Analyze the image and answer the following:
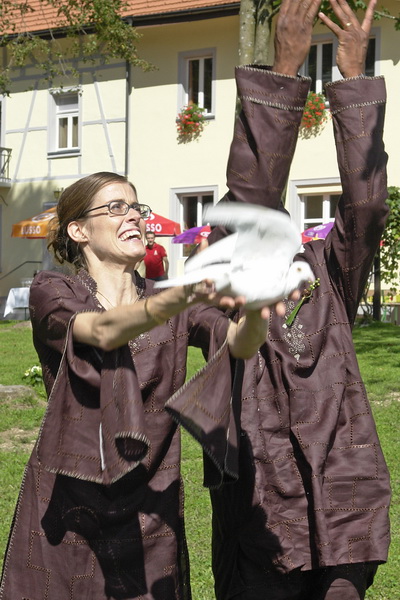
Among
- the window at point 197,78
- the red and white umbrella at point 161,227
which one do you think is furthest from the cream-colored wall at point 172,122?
the red and white umbrella at point 161,227

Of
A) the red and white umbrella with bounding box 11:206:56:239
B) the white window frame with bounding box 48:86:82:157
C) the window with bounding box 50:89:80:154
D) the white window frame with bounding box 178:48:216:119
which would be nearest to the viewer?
the red and white umbrella with bounding box 11:206:56:239

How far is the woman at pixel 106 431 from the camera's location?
7.64 ft

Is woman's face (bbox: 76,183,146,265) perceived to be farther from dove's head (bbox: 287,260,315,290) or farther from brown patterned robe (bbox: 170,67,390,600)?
dove's head (bbox: 287,260,315,290)

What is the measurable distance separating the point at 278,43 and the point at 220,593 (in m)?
1.60

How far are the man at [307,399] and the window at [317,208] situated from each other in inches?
646

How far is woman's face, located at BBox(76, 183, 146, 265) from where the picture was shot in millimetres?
2623

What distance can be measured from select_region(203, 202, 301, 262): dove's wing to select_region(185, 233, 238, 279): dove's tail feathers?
2 cm

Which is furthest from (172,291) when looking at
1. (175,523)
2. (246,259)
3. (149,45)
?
(149,45)

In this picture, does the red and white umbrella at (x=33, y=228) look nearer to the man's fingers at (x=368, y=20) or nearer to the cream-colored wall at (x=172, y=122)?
the cream-colored wall at (x=172, y=122)

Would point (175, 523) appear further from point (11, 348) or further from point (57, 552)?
point (11, 348)

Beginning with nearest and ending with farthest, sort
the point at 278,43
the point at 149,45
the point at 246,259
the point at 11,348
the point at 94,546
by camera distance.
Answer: the point at 246,259, the point at 94,546, the point at 278,43, the point at 11,348, the point at 149,45

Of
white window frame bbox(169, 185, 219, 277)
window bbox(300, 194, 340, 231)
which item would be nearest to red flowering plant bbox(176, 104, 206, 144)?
white window frame bbox(169, 185, 219, 277)

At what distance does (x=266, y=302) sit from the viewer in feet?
6.28

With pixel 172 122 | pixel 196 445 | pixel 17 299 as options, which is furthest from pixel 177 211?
pixel 196 445
